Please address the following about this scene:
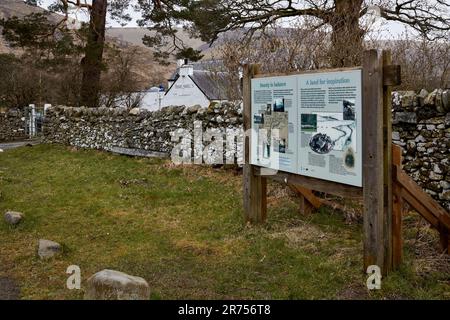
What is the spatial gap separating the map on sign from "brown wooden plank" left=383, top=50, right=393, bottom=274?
26 cm

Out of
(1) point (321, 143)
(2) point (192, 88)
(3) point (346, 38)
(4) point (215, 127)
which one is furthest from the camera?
(2) point (192, 88)

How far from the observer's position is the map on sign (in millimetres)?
4863

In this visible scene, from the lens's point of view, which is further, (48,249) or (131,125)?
(131,125)

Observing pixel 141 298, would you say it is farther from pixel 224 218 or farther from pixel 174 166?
pixel 174 166

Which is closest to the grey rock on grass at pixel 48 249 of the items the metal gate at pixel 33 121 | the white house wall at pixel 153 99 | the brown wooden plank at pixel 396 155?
the brown wooden plank at pixel 396 155

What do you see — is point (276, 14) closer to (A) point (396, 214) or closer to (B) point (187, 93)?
(A) point (396, 214)

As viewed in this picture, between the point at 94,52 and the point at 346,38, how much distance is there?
1064 cm

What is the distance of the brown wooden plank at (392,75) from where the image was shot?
4.40 meters

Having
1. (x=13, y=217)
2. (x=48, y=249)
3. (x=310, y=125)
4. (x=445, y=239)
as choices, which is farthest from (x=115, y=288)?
(x=13, y=217)

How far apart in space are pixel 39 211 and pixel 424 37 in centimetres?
1215

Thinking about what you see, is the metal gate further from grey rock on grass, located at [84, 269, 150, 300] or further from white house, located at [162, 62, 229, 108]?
grey rock on grass, located at [84, 269, 150, 300]

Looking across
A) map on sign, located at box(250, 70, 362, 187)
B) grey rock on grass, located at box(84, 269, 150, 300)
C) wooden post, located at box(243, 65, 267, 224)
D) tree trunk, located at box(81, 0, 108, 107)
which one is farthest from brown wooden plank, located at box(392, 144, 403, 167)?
tree trunk, located at box(81, 0, 108, 107)

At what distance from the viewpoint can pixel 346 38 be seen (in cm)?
1062
